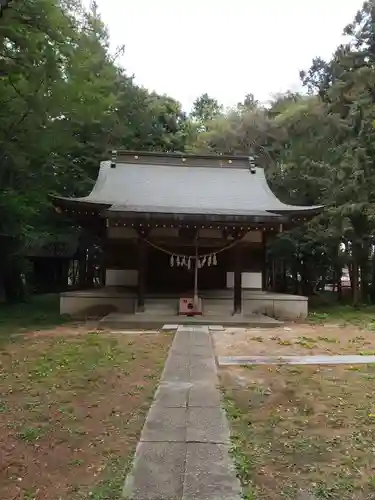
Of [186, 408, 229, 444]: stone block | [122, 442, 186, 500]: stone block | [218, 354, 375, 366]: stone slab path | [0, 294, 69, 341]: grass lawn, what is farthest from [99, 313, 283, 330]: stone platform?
A: [122, 442, 186, 500]: stone block

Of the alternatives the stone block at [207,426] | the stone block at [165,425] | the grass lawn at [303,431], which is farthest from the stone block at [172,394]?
the grass lawn at [303,431]

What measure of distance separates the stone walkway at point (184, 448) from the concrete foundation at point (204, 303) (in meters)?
6.15

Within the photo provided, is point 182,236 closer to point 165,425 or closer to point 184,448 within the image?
point 165,425

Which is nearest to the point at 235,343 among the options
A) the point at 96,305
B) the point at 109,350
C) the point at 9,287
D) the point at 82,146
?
the point at 109,350

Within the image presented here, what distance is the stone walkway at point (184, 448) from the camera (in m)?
2.49

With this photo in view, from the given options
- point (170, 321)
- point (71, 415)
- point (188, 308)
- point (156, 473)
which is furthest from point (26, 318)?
point (156, 473)

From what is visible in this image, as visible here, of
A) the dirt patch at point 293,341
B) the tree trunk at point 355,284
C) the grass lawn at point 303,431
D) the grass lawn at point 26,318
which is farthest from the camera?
the tree trunk at point 355,284

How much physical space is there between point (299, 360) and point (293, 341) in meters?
1.71

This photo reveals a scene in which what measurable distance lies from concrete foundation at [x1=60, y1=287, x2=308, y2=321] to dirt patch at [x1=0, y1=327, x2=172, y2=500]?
427 cm

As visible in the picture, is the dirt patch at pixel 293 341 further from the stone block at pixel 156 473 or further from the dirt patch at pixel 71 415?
the stone block at pixel 156 473

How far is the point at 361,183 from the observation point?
43.2 ft

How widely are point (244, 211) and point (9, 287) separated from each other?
9.48 m

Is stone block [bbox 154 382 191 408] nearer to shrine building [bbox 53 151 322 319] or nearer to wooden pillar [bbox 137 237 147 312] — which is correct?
shrine building [bbox 53 151 322 319]

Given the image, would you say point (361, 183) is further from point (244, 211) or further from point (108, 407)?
point (108, 407)
